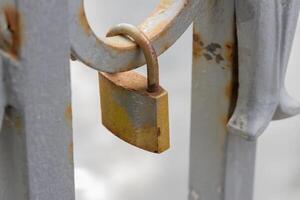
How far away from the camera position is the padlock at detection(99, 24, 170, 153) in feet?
2.25

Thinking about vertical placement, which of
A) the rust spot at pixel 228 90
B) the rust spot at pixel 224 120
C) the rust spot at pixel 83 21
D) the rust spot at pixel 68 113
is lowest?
the rust spot at pixel 224 120

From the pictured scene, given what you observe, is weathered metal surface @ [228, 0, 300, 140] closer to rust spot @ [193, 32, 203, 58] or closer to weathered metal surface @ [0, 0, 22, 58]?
rust spot @ [193, 32, 203, 58]

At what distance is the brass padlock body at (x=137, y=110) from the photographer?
2.27 ft

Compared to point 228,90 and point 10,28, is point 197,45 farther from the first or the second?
point 10,28

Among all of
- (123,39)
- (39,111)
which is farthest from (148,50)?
(39,111)

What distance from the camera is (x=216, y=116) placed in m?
0.81

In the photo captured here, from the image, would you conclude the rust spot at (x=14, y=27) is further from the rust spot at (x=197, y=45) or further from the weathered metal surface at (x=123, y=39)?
the rust spot at (x=197, y=45)

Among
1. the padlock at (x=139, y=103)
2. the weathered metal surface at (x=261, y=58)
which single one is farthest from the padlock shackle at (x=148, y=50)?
the weathered metal surface at (x=261, y=58)

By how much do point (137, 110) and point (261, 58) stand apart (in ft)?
0.42

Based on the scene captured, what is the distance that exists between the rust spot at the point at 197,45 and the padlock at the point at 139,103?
10cm

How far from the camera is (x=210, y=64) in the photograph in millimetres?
792

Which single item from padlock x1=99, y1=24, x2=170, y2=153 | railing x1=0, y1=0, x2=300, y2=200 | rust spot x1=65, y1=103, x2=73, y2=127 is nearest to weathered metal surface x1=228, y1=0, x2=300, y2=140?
railing x1=0, y1=0, x2=300, y2=200

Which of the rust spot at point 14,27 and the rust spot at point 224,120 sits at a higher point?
the rust spot at point 14,27

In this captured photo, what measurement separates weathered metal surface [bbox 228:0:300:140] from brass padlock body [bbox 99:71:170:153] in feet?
0.34
